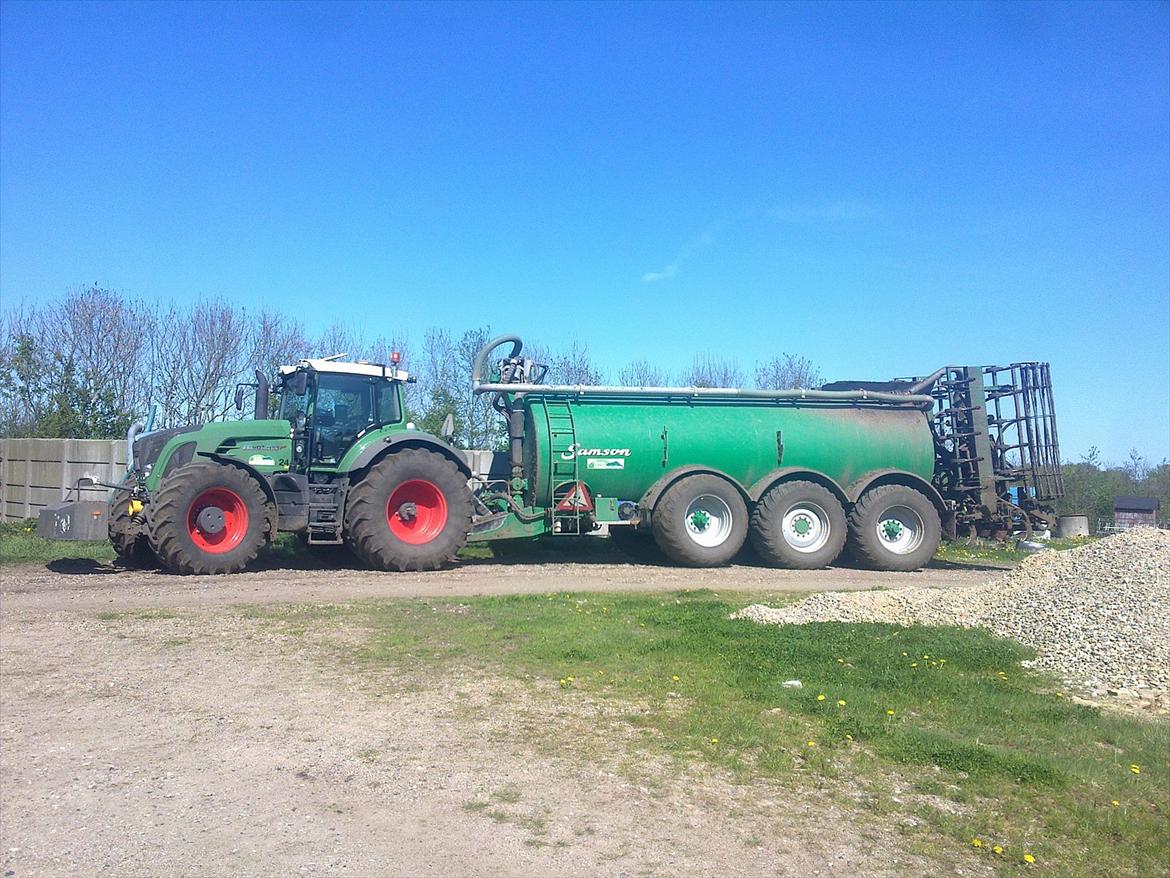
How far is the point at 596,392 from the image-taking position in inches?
614

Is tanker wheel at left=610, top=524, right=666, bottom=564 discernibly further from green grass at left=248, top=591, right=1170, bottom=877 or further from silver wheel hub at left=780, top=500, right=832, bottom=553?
green grass at left=248, top=591, right=1170, bottom=877

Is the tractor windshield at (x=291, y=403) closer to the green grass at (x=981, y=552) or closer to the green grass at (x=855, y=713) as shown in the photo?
the green grass at (x=855, y=713)

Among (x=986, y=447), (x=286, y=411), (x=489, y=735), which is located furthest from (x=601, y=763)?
(x=986, y=447)

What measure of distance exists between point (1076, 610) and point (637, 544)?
29.3ft

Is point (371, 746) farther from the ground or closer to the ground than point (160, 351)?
closer to the ground

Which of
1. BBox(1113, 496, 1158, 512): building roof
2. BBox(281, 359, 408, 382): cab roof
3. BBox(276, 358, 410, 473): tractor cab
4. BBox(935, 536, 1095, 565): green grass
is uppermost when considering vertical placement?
BBox(281, 359, 408, 382): cab roof

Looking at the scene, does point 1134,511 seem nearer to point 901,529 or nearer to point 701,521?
point 901,529

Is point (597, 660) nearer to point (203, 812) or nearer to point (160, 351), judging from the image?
point (203, 812)

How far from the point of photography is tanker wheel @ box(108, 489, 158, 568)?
12.4 m

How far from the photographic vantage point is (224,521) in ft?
41.4

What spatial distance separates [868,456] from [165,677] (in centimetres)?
1246

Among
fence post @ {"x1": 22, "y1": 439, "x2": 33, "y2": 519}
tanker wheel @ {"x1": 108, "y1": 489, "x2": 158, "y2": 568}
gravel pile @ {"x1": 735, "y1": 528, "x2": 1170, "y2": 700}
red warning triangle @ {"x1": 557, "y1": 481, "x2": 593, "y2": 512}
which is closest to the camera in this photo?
gravel pile @ {"x1": 735, "y1": 528, "x2": 1170, "y2": 700}

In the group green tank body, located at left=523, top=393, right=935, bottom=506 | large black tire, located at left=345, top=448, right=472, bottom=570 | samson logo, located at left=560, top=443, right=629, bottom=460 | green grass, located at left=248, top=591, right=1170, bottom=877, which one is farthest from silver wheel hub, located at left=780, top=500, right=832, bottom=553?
green grass, located at left=248, top=591, right=1170, bottom=877

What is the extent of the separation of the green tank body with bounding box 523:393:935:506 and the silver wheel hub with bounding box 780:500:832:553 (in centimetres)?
73
